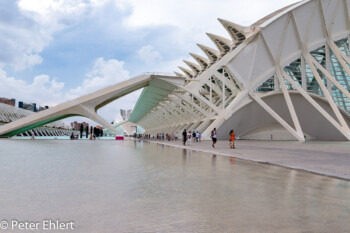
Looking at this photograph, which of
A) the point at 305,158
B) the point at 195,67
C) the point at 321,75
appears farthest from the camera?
→ the point at 195,67

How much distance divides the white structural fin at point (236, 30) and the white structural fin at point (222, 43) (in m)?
1.11

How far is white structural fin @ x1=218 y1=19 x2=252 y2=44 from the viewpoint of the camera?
1264 inches

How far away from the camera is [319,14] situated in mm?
34438

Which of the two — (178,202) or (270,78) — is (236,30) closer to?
(270,78)

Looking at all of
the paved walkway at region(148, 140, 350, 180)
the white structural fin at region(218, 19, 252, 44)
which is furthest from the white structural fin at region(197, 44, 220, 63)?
the paved walkway at region(148, 140, 350, 180)

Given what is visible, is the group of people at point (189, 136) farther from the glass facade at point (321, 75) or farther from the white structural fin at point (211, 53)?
the white structural fin at point (211, 53)

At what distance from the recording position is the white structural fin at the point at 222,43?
116 feet

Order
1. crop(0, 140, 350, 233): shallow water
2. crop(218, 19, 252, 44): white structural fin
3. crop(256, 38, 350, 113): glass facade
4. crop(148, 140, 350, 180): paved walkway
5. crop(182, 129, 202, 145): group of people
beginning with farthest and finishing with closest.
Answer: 1. crop(256, 38, 350, 113): glass facade
2. crop(218, 19, 252, 44): white structural fin
3. crop(182, 129, 202, 145): group of people
4. crop(148, 140, 350, 180): paved walkway
5. crop(0, 140, 350, 233): shallow water

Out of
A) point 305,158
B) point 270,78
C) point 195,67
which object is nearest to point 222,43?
point 270,78

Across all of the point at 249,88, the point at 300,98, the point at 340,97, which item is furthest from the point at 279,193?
the point at 340,97

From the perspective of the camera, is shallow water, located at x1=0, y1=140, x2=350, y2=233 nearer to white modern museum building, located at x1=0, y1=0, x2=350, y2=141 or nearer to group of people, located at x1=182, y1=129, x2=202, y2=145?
group of people, located at x1=182, y1=129, x2=202, y2=145

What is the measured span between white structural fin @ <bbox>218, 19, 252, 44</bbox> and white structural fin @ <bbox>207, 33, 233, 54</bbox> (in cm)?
111

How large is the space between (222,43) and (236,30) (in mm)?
3762

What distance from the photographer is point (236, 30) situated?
3381 cm
